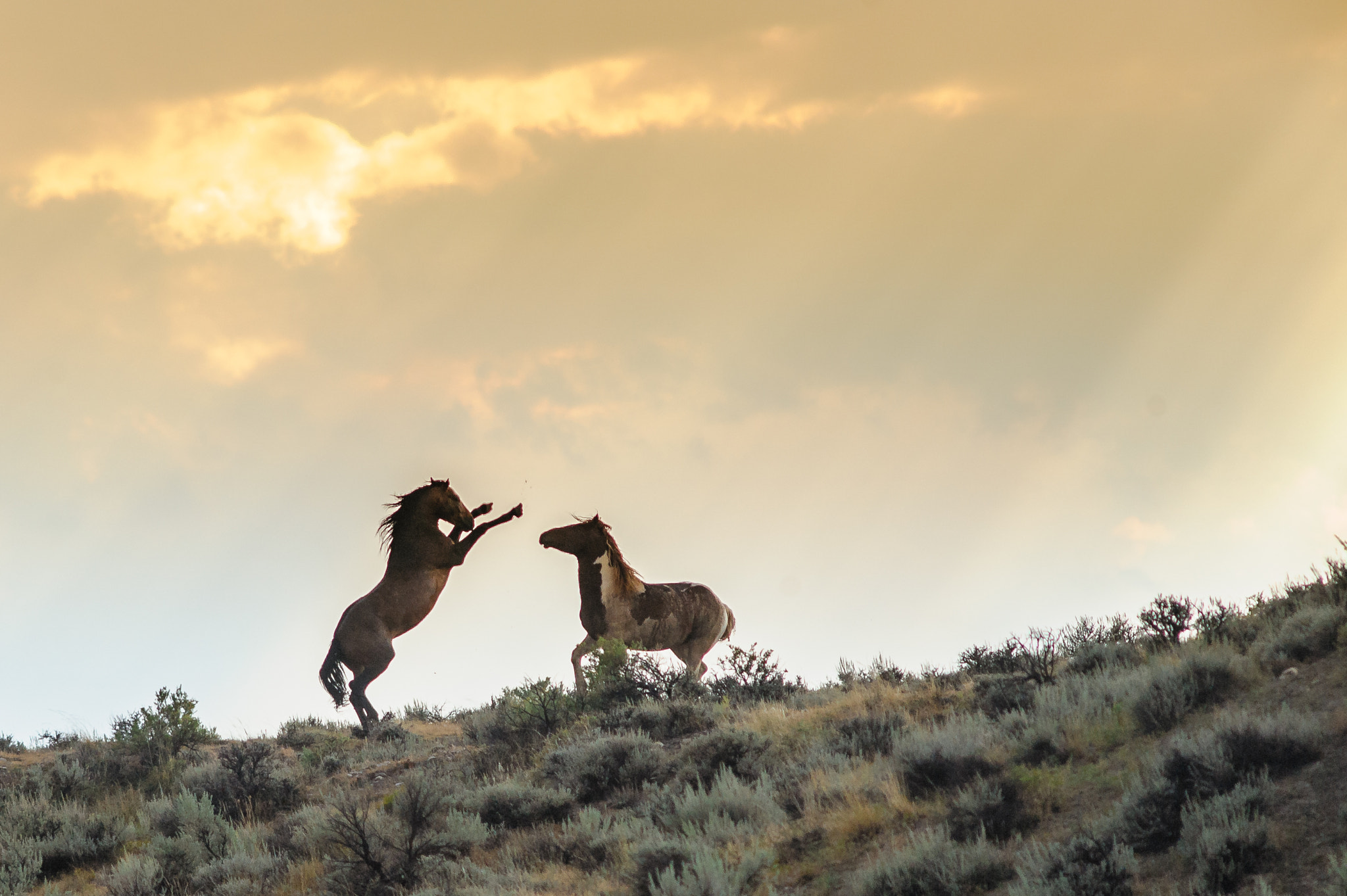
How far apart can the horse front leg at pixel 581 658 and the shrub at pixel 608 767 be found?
3362 mm

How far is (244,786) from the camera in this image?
11.3 metres

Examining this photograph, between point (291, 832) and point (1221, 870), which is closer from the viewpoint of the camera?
point (1221, 870)

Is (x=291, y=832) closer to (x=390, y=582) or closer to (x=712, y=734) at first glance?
(x=712, y=734)

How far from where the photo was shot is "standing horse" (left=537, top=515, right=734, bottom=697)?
14953 millimetres

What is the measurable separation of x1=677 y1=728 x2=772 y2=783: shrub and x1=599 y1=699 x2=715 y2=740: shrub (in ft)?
3.65

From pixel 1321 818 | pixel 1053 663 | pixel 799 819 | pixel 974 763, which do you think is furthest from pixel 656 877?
pixel 1053 663

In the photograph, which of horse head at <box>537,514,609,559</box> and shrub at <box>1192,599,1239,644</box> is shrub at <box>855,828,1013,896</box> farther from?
horse head at <box>537,514,609,559</box>

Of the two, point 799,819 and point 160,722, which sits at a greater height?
point 160,722

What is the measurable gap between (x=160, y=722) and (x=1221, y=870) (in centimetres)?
1302

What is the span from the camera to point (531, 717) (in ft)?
41.6

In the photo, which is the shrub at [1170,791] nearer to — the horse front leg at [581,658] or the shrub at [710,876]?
the shrub at [710,876]

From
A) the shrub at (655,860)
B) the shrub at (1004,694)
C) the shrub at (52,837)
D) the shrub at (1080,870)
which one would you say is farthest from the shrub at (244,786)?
the shrub at (1080,870)

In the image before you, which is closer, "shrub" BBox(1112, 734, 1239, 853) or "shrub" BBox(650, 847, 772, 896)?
"shrub" BBox(1112, 734, 1239, 853)

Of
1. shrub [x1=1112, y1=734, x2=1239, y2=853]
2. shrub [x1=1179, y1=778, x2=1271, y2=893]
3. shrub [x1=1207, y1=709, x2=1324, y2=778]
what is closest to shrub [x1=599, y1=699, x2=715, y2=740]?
shrub [x1=1112, y1=734, x2=1239, y2=853]
